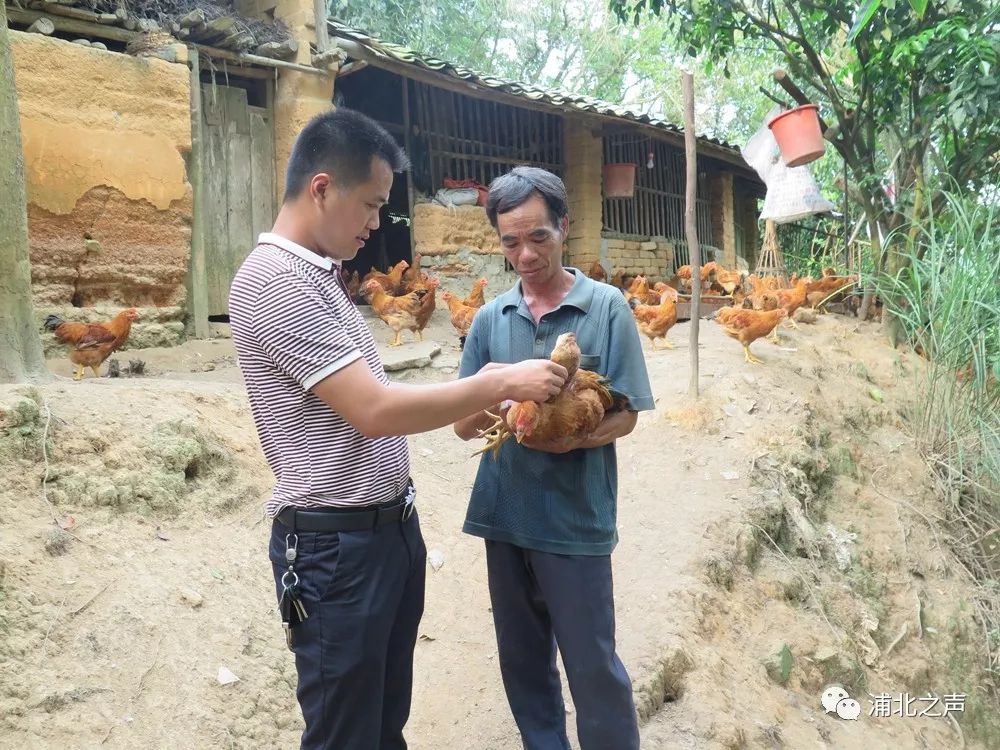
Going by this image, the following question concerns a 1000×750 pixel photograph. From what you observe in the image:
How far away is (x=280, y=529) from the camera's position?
71.2 inches

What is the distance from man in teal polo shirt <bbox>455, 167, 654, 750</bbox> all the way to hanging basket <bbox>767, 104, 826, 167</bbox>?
5.83 m

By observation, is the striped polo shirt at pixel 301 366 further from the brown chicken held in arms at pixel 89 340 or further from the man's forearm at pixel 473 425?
the brown chicken held in arms at pixel 89 340

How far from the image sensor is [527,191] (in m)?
2.20

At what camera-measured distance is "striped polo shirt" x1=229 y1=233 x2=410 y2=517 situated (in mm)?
1611

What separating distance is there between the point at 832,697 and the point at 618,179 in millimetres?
8967

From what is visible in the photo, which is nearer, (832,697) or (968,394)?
(832,697)

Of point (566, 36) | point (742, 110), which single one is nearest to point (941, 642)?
point (566, 36)

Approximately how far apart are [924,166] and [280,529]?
30.6ft

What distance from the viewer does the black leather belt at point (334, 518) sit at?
5.67 feet

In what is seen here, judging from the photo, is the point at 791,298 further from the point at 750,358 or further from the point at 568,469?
the point at 568,469

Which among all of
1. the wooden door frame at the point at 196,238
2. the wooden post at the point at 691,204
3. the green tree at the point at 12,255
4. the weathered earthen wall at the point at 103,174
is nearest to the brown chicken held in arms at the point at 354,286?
the wooden door frame at the point at 196,238

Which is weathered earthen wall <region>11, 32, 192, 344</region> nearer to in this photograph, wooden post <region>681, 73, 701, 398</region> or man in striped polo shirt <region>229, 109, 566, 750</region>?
wooden post <region>681, 73, 701, 398</region>

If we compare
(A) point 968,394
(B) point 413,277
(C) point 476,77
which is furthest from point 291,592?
(C) point 476,77

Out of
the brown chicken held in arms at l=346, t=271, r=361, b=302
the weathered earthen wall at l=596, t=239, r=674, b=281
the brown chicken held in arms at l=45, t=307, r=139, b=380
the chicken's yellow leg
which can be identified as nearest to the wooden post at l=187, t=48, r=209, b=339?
the brown chicken held in arms at l=45, t=307, r=139, b=380
